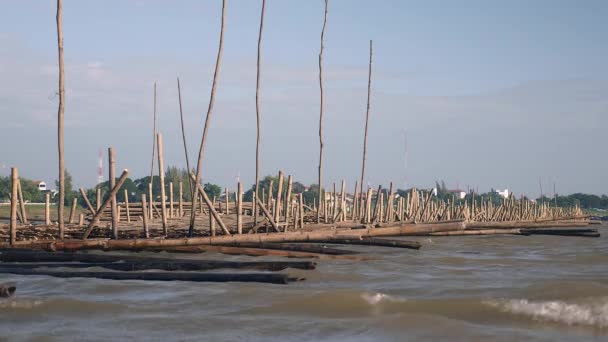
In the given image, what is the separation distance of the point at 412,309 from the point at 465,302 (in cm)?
50

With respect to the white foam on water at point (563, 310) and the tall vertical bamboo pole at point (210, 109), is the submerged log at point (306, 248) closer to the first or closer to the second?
the tall vertical bamboo pole at point (210, 109)

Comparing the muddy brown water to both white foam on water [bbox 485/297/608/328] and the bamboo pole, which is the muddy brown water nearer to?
white foam on water [bbox 485/297/608/328]

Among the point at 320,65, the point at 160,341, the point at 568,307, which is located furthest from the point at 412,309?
the point at 320,65

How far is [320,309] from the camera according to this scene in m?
6.91

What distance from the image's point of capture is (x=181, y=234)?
40.4ft

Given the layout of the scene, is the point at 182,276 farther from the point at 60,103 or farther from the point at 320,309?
the point at 60,103

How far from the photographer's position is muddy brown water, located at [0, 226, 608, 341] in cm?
589

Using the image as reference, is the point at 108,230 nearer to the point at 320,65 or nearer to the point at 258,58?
the point at 258,58

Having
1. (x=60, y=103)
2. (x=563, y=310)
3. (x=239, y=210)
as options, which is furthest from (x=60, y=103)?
(x=563, y=310)

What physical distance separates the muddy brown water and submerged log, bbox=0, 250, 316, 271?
42 centimetres

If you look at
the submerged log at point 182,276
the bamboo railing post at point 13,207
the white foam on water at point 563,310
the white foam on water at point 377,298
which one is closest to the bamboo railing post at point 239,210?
the bamboo railing post at point 13,207

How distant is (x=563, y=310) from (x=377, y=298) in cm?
159

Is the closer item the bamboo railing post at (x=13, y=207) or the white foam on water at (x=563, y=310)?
the white foam on water at (x=563, y=310)

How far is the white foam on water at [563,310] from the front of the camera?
6637 millimetres
